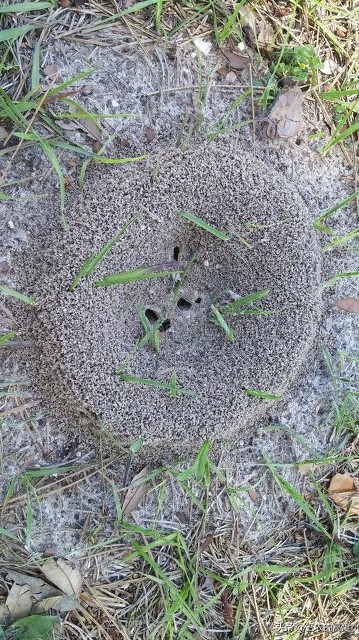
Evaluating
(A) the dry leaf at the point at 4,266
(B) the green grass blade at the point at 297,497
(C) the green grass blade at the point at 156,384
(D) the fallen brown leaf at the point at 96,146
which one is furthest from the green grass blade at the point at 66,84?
(B) the green grass blade at the point at 297,497

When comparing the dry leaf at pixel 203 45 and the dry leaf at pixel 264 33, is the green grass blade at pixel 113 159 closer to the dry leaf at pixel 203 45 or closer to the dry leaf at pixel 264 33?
the dry leaf at pixel 203 45

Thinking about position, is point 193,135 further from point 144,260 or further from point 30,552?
point 30,552

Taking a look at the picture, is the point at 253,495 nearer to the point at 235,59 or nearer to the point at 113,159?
the point at 113,159

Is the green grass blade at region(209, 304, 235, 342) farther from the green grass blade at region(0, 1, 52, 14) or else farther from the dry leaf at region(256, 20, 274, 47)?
the green grass blade at region(0, 1, 52, 14)

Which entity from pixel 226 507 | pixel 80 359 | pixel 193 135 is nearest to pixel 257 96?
pixel 193 135

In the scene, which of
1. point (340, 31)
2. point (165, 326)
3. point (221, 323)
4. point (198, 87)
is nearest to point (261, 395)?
point (221, 323)

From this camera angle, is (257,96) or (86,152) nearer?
(86,152)

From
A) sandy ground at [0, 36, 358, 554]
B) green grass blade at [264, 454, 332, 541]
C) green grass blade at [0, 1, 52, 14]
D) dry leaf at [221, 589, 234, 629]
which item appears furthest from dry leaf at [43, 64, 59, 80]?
dry leaf at [221, 589, 234, 629]
